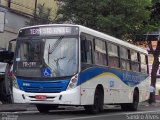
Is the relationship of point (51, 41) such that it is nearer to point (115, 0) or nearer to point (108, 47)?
point (108, 47)

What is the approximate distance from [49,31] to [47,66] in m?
1.37

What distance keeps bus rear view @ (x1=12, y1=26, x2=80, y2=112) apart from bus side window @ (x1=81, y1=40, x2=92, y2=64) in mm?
312

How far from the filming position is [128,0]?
90.6 ft

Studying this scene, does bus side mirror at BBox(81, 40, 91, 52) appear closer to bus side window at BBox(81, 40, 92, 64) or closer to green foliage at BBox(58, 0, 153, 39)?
bus side window at BBox(81, 40, 92, 64)

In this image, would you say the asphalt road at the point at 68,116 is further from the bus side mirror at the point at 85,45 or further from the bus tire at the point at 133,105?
the bus tire at the point at 133,105

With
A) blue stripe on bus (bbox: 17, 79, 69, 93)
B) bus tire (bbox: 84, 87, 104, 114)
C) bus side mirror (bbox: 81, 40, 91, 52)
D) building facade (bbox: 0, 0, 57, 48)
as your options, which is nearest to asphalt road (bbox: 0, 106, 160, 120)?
bus tire (bbox: 84, 87, 104, 114)

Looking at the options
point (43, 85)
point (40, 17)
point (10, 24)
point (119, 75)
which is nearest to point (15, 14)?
point (10, 24)

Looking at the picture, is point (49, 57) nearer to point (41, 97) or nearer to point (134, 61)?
point (41, 97)

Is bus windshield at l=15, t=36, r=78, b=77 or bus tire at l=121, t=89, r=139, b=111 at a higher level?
bus windshield at l=15, t=36, r=78, b=77

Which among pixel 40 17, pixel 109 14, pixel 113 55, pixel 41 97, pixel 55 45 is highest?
pixel 109 14

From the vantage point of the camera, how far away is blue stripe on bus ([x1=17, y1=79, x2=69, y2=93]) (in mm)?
16875

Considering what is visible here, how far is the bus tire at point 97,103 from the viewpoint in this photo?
18359 millimetres

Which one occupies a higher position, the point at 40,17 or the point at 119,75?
the point at 40,17

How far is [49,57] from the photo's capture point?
56.6 ft
